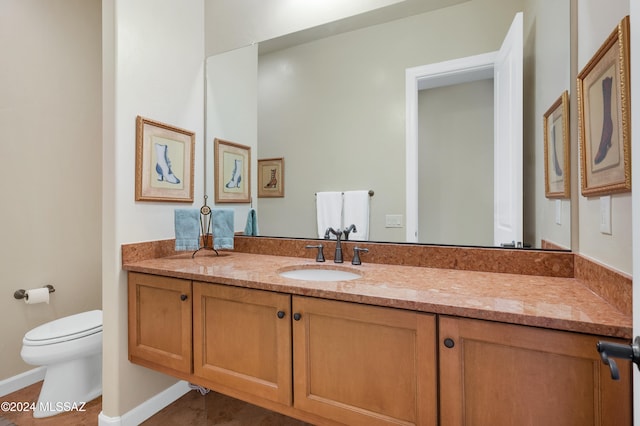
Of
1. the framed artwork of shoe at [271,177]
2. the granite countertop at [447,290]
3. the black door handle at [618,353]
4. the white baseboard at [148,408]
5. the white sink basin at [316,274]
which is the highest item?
the framed artwork of shoe at [271,177]

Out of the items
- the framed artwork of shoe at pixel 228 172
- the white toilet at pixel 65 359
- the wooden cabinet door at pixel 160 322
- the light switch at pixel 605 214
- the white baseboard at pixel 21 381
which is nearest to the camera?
the light switch at pixel 605 214

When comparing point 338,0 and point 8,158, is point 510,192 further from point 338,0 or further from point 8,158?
point 8,158

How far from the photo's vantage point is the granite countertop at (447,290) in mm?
855

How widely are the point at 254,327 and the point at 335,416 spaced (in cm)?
45

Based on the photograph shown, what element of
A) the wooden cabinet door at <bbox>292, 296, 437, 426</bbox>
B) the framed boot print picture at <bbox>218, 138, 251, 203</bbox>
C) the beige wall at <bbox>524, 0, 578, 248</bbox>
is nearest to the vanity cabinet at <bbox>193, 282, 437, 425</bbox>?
the wooden cabinet door at <bbox>292, 296, 437, 426</bbox>

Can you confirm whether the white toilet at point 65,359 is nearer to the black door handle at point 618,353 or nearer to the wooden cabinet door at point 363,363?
the wooden cabinet door at point 363,363

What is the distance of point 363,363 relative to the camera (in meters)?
1.10

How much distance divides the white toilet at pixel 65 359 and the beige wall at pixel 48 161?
428 millimetres

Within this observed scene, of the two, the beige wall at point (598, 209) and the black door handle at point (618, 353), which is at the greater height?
the beige wall at point (598, 209)

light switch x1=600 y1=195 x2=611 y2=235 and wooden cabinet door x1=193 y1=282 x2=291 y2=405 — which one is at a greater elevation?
light switch x1=600 y1=195 x2=611 y2=235

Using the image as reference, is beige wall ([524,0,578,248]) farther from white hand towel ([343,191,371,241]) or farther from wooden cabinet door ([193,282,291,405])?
wooden cabinet door ([193,282,291,405])

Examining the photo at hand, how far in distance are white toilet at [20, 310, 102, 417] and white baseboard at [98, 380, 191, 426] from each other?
34cm

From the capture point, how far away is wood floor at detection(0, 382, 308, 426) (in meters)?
1.78

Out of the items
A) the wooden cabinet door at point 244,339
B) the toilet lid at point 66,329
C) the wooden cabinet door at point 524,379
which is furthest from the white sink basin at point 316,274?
the toilet lid at point 66,329
